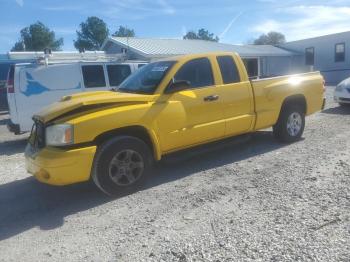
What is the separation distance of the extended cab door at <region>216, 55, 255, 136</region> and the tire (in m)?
0.95

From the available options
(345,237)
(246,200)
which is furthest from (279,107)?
(345,237)

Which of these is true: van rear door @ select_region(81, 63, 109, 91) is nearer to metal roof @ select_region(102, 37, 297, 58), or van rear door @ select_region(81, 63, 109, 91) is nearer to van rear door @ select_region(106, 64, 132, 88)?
van rear door @ select_region(106, 64, 132, 88)

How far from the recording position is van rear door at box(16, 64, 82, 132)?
8438 millimetres

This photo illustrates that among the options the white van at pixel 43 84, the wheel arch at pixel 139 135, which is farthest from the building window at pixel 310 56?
the wheel arch at pixel 139 135

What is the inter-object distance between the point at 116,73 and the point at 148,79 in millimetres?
4490

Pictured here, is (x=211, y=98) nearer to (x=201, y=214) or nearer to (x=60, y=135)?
(x=201, y=214)

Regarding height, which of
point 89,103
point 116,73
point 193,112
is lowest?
point 193,112

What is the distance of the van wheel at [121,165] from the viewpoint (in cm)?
478

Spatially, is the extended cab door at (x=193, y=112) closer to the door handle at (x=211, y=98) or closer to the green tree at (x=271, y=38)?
the door handle at (x=211, y=98)

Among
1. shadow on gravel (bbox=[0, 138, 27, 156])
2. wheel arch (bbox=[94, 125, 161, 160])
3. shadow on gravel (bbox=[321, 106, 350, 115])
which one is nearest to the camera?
wheel arch (bbox=[94, 125, 161, 160])

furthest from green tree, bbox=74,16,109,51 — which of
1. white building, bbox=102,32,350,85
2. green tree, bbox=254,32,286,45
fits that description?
white building, bbox=102,32,350,85

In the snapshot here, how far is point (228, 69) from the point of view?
6301 mm

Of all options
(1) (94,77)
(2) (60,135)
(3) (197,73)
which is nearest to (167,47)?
(1) (94,77)

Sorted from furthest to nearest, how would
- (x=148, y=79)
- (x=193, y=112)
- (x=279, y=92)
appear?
(x=279, y=92) → (x=148, y=79) → (x=193, y=112)
